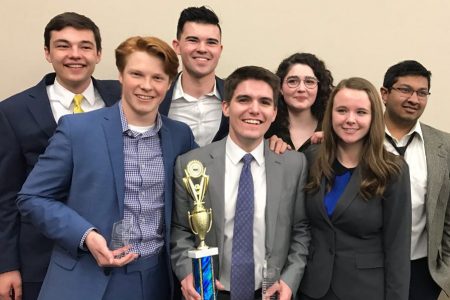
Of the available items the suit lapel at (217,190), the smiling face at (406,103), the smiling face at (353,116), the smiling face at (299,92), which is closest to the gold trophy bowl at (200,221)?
the suit lapel at (217,190)

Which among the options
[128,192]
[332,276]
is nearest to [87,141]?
[128,192]

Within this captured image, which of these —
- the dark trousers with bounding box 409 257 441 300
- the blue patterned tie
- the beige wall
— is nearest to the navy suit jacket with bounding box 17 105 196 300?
the blue patterned tie

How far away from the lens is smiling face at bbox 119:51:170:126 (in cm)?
178

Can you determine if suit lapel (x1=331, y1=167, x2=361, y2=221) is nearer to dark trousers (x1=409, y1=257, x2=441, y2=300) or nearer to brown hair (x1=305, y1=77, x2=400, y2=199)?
brown hair (x1=305, y1=77, x2=400, y2=199)

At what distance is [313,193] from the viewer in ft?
6.39

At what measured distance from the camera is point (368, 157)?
193 cm

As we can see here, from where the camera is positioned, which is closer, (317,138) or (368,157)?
(368,157)

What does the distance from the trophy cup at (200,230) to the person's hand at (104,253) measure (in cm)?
23

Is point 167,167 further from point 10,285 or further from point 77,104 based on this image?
point 10,285

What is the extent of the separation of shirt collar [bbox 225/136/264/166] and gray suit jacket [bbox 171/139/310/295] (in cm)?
2

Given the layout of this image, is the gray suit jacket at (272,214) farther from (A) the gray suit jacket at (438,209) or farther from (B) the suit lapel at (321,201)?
(A) the gray suit jacket at (438,209)

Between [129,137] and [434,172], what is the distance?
160 cm

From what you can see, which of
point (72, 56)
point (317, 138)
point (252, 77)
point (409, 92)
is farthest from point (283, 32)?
point (72, 56)

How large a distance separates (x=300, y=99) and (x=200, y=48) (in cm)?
63
